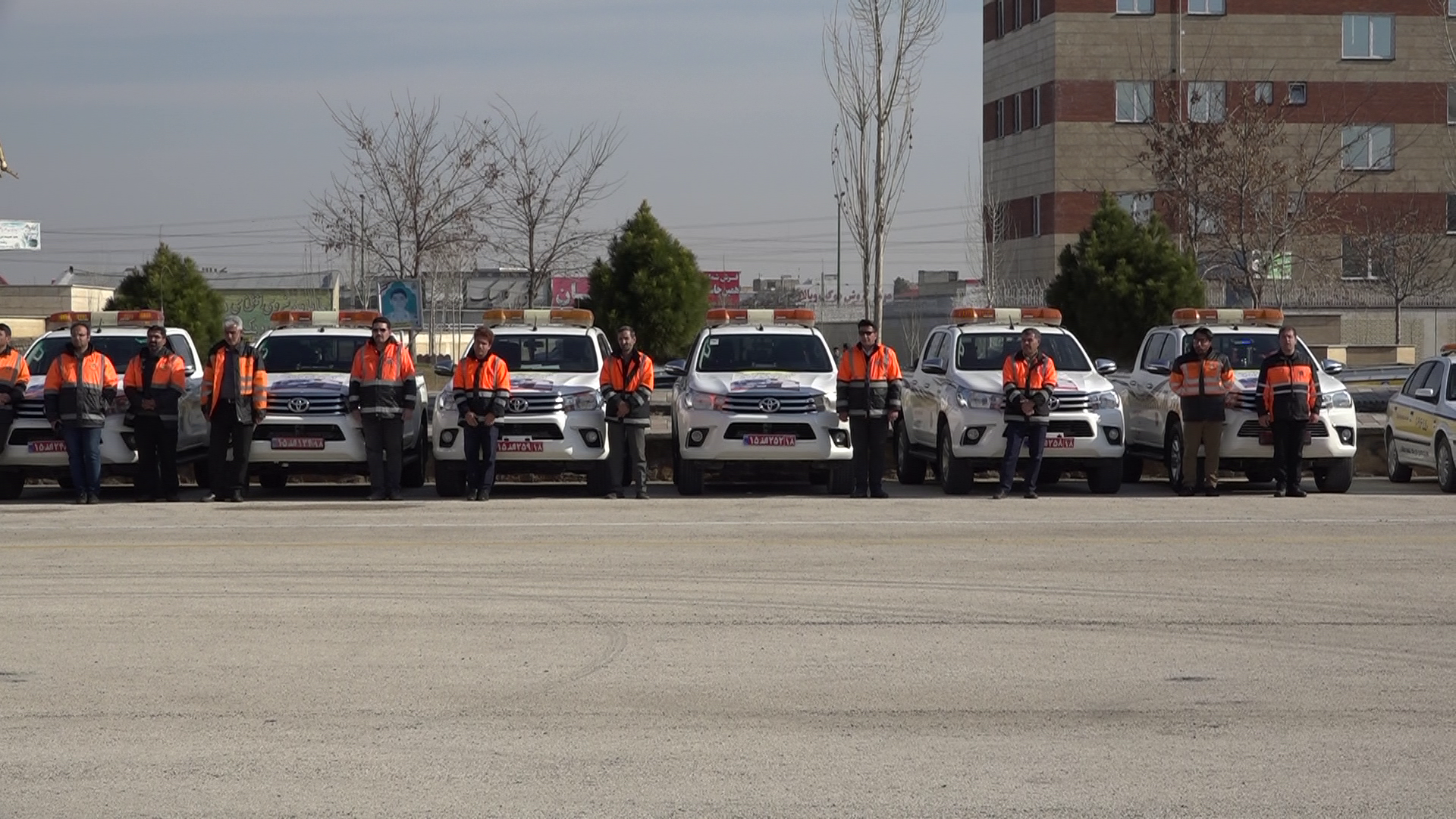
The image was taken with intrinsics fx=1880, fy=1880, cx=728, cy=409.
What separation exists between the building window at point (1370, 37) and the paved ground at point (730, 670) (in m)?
47.6

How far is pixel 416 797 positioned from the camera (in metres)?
6.90

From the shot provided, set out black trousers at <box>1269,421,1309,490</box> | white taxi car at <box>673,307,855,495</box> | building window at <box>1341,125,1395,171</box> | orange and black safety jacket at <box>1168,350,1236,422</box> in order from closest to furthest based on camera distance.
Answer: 1. white taxi car at <box>673,307,855,495</box>
2. black trousers at <box>1269,421,1309,490</box>
3. orange and black safety jacket at <box>1168,350,1236,422</box>
4. building window at <box>1341,125,1395,171</box>

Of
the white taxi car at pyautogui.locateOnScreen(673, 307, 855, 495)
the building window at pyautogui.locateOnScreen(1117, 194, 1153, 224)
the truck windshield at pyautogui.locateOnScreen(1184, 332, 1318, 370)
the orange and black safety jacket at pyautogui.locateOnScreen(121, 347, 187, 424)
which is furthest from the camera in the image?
the building window at pyautogui.locateOnScreen(1117, 194, 1153, 224)

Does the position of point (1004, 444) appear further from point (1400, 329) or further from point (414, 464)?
point (1400, 329)

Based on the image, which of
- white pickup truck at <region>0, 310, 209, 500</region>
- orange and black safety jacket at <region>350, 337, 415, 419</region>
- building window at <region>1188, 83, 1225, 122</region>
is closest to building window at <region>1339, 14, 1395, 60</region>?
building window at <region>1188, 83, 1225, 122</region>

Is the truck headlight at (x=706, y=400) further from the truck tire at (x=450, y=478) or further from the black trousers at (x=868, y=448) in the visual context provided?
the truck tire at (x=450, y=478)

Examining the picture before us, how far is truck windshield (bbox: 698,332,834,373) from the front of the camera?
2077 centimetres

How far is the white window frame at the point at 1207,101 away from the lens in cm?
4669

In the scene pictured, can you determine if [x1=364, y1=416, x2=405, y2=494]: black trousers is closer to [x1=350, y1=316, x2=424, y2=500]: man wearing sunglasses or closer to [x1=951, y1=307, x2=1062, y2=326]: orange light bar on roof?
[x1=350, y1=316, x2=424, y2=500]: man wearing sunglasses

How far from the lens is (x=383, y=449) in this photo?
64.4ft

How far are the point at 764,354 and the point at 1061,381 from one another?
3.27 meters

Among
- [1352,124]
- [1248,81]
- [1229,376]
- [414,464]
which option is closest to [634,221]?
[414,464]

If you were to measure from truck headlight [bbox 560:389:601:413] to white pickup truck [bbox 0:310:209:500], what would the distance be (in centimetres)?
406

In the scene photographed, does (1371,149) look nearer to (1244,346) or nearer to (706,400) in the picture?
(1244,346)
